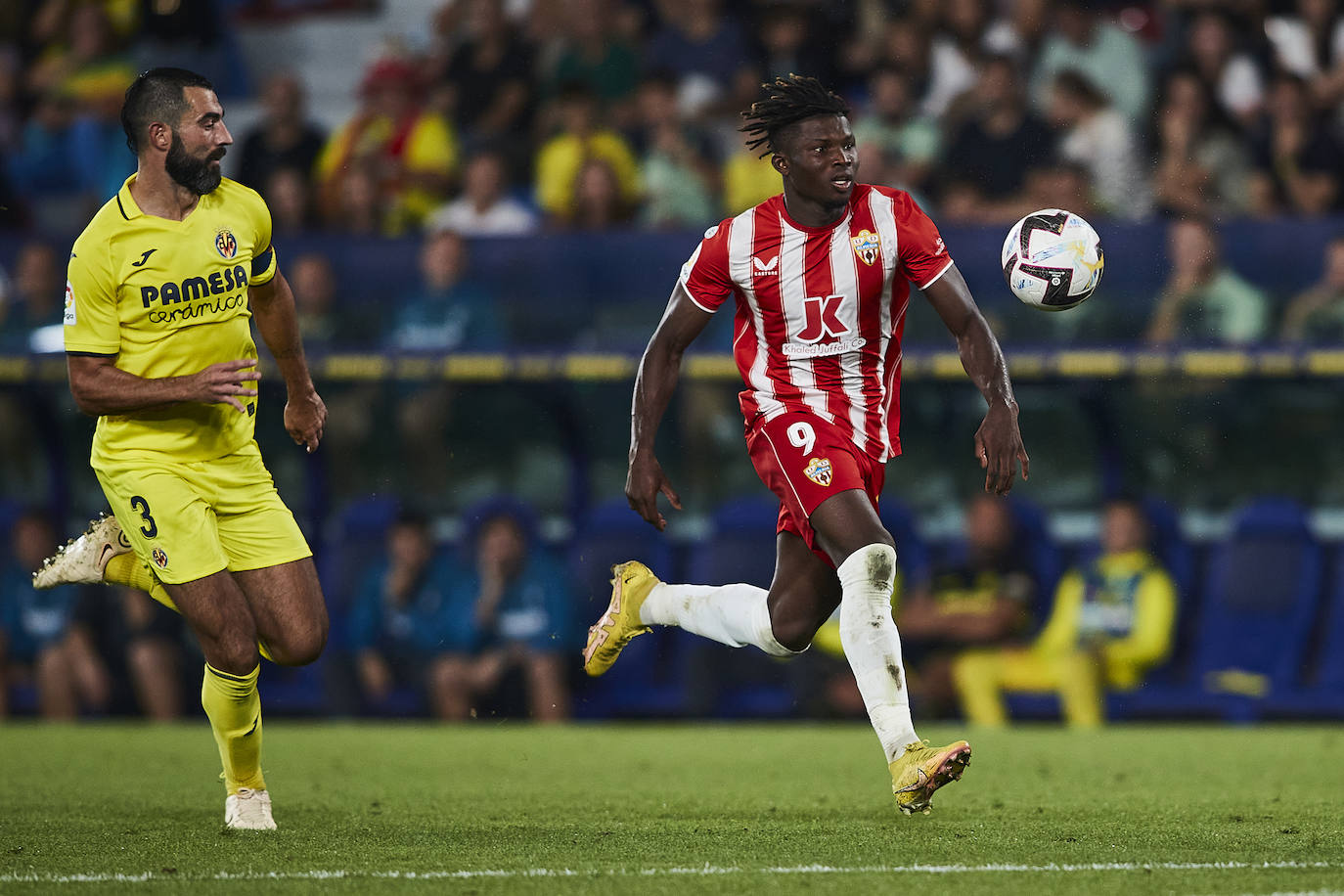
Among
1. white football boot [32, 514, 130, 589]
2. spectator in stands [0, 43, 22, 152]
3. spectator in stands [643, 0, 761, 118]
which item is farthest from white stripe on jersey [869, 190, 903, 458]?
spectator in stands [0, 43, 22, 152]

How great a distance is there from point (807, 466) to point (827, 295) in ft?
1.84

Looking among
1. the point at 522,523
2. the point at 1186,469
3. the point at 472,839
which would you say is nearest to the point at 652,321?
the point at 522,523

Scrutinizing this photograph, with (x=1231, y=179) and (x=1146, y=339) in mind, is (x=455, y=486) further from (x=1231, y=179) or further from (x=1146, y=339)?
(x=1231, y=179)

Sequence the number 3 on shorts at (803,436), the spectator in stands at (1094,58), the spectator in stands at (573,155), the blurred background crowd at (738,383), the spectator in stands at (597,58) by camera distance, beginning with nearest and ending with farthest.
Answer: the number 3 on shorts at (803,436)
the blurred background crowd at (738,383)
the spectator in stands at (1094,58)
the spectator in stands at (573,155)
the spectator in stands at (597,58)

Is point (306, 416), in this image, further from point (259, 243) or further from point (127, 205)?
point (127, 205)

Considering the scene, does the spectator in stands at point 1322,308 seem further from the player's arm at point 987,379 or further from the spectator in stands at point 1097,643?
the player's arm at point 987,379

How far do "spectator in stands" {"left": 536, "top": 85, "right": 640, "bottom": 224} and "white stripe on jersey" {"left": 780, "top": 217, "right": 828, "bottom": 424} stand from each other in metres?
5.28

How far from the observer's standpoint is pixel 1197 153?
10484 mm

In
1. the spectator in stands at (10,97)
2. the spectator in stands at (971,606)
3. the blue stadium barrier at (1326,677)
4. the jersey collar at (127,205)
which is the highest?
the spectator in stands at (10,97)

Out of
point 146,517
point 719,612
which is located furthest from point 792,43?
point 146,517

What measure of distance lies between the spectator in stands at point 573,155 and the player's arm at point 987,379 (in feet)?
18.2

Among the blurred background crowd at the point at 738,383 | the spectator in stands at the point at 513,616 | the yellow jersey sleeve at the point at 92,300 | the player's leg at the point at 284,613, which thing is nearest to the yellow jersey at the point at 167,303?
the yellow jersey sleeve at the point at 92,300

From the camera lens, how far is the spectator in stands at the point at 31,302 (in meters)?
10.5

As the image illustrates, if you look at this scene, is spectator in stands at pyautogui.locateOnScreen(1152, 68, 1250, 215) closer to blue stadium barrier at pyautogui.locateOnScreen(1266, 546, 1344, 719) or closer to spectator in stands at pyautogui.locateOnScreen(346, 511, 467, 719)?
blue stadium barrier at pyautogui.locateOnScreen(1266, 546, 1344, 719)
